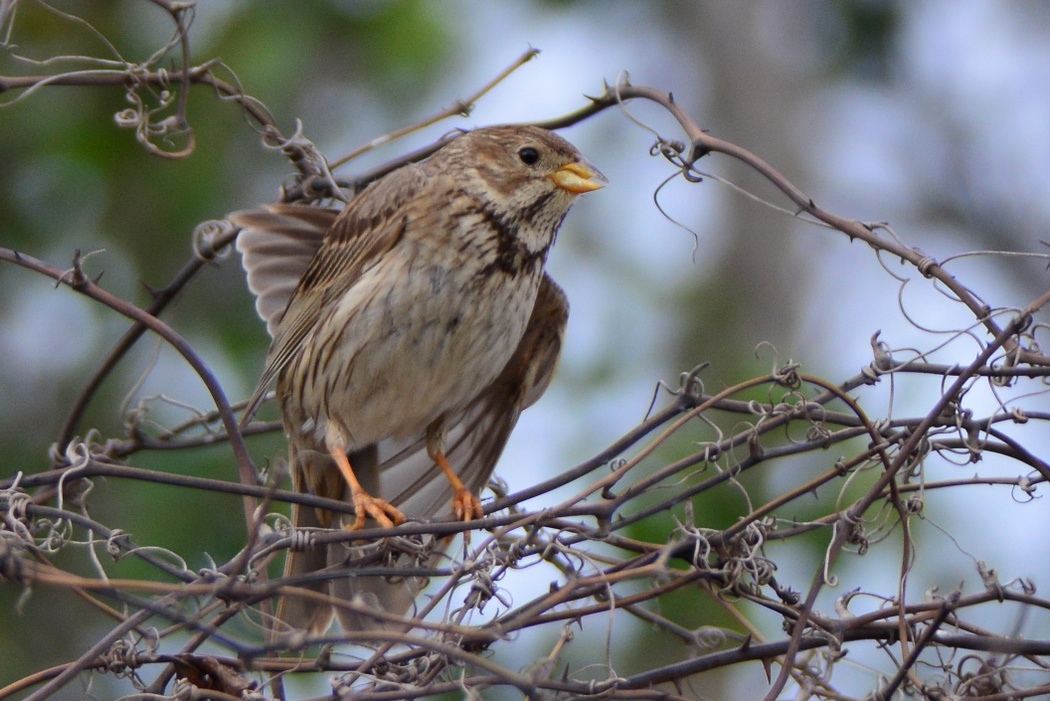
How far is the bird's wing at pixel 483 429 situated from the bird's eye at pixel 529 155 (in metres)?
0.37

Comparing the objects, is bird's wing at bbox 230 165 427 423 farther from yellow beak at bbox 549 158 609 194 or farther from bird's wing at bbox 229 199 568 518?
yellow beak at bbox 549 158 609 194

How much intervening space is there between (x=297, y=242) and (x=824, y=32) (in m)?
6.49

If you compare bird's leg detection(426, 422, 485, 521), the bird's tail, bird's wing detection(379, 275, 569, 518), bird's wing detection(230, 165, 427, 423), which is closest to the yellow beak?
bird's wing detection(379, 275, 569, 518)

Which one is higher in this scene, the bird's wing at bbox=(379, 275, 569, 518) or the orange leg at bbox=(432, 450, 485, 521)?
the bird's wing at bbox=(379, 275, 569, 518)

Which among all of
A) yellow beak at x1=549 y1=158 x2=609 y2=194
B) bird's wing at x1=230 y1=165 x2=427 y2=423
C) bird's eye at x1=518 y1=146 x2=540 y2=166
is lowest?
bird's wing at x1=230 y1=165 x2=427 y2=423

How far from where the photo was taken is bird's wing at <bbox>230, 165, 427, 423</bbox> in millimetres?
4023

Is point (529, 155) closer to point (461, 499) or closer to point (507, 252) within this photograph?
point (507, 252)

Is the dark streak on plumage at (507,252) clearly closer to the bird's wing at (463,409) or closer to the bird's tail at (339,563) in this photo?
the bird's wing at (463,409)

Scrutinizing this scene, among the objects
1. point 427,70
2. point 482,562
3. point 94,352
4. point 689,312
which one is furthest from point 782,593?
point 689,312

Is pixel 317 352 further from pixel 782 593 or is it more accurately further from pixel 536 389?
pixel 782 593

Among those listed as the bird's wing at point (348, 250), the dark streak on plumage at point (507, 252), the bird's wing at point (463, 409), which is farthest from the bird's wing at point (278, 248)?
the dark streak on plumage at point (507, 252)

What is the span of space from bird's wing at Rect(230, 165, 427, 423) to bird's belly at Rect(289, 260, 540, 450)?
0.08 meters

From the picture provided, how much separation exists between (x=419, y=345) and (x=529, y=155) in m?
0.72

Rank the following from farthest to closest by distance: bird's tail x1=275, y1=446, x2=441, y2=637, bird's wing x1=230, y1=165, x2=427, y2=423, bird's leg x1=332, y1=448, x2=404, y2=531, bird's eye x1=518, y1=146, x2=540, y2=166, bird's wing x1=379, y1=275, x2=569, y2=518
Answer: bird's wing x1=379, y1=275, x2=569, y2=518 → bird's eye x1=518, y1=146, x2=540, y2=166 → bird's wing x1=230, y1=165, x2=427, y2=423 → bird's leg x1=332, y1=448, x2=404, y2=531 → bird's tail x1=275, y1=446, x2=441, y2=637
